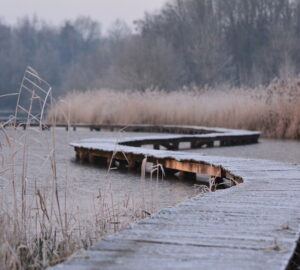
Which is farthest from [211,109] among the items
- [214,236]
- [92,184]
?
[214,236]

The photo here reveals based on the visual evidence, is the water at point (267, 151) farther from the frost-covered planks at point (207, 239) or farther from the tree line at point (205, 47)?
the tree line at point (205, 47)

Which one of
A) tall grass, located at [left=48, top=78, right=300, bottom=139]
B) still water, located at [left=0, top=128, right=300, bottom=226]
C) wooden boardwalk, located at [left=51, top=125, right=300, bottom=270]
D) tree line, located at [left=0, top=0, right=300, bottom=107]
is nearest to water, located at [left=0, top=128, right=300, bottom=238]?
still water, located at [left=0, top=128, right=300, bottom=226]

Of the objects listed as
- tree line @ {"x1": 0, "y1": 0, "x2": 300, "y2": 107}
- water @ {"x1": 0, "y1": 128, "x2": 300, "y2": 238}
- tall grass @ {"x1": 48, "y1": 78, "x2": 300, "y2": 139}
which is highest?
tree line @ {"x1": 0, "y1": 0, "x2": 300, "y2": 107}

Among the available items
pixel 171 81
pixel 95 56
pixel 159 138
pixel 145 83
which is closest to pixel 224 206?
pixel 159 138

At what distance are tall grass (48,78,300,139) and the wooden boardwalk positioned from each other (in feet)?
24.5

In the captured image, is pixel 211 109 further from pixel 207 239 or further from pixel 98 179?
pixel 207 239

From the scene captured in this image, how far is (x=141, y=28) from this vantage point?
32.6 m

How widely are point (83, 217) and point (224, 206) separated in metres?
1.13

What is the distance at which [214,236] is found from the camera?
2.68 metres

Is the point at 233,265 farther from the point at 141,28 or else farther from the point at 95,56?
the point at 95,56

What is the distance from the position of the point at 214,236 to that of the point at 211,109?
10897 millimetres

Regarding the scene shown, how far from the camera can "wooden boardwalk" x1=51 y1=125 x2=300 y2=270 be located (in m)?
2.28

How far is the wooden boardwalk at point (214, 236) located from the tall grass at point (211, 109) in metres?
7.48

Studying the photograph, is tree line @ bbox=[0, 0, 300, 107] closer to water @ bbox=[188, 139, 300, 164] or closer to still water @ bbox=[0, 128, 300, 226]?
water @ bbox=[188, 139, 300, 164]
